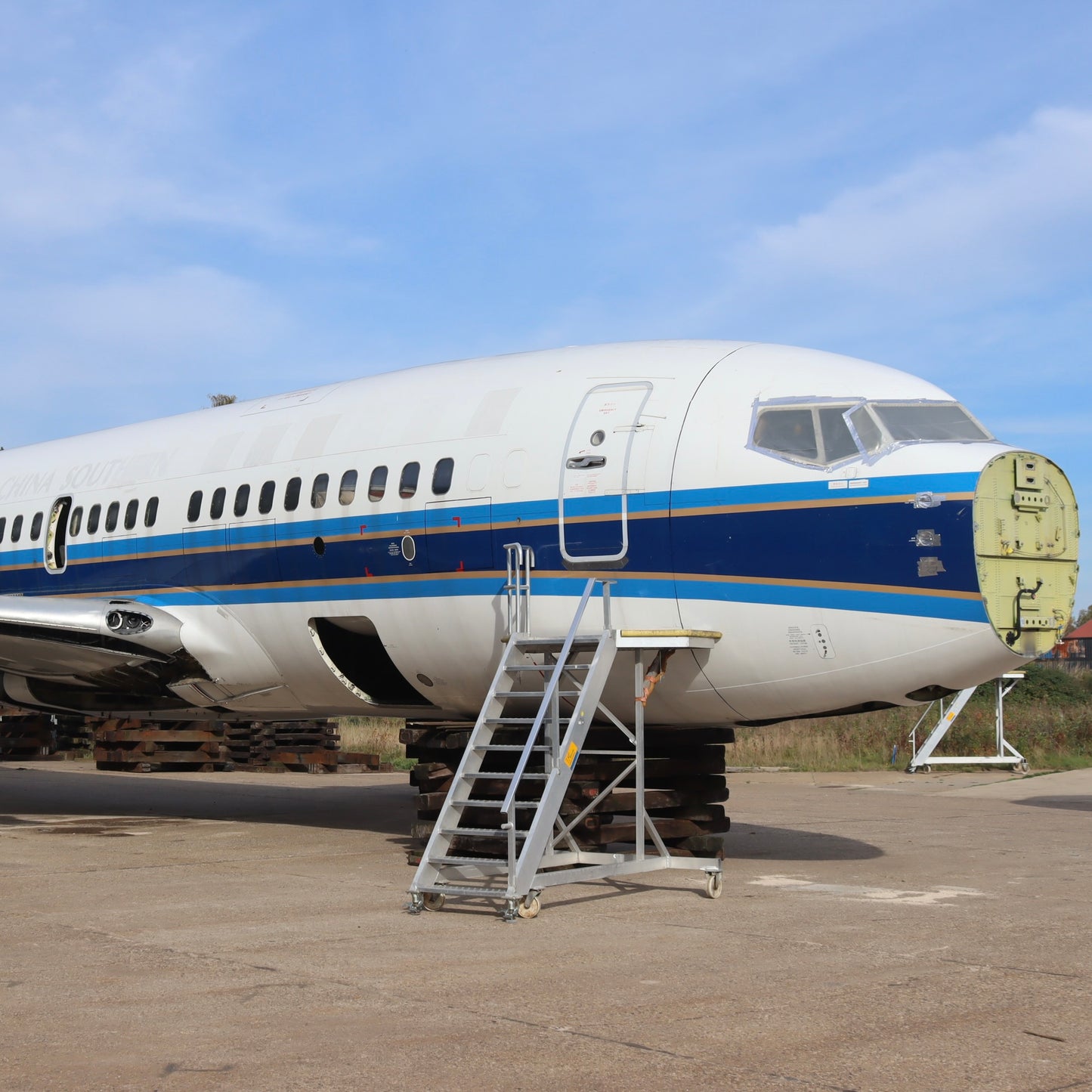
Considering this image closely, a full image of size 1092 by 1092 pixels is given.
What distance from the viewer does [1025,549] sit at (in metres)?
11.1

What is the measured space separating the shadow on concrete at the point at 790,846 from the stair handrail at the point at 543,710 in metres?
3.55

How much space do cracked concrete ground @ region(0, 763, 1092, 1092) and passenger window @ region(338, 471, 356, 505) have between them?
140 inches

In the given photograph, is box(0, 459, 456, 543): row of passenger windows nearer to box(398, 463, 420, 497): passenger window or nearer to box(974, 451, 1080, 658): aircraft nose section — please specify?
box(398, 463, 420, 497): passenger window

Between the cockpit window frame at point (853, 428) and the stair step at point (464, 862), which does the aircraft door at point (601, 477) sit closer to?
the cockpit window frame at point (853, 428)

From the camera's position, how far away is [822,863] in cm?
1327

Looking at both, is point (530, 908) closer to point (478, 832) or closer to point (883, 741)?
point (478, 832)

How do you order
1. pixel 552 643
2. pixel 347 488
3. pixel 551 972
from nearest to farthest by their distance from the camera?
1. pixel 551 972
2. pixel 552 643
3. pixel 347 488

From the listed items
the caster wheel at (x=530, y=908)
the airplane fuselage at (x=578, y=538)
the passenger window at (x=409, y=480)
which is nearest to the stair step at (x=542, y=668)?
the airplane fuselage at (x=578, y=538)

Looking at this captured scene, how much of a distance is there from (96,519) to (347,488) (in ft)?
14.4

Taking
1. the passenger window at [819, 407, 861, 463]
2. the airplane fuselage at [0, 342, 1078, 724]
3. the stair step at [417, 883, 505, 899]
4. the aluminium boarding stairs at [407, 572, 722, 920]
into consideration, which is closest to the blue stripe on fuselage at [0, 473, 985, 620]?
the airplane fuselage at [0, 342, 1078, 724]

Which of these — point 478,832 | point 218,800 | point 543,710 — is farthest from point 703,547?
point 218,800

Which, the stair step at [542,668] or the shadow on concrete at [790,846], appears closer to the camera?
the stair step at [542,668]

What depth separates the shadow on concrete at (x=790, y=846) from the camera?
13.8 metres

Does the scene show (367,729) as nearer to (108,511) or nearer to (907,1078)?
(108,511)
